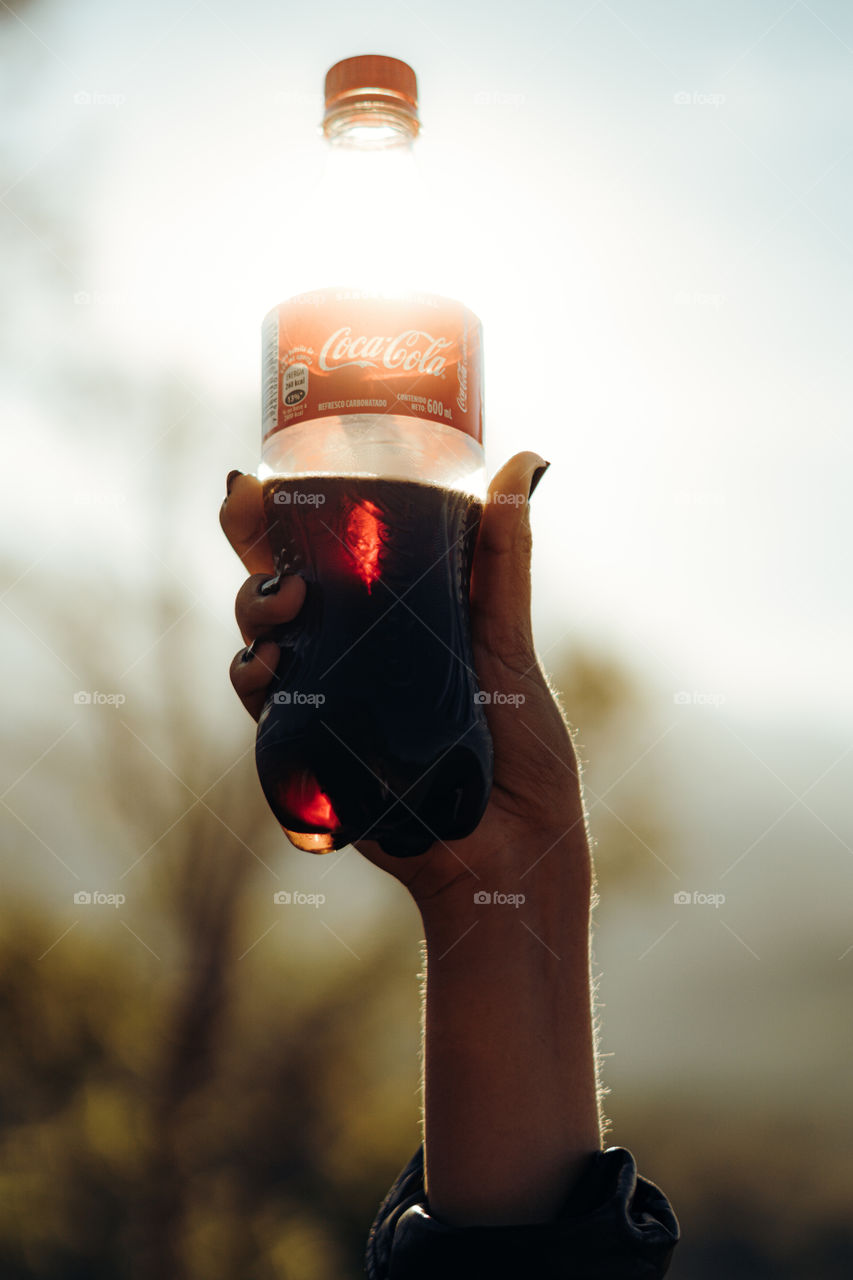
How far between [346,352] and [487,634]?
51cm

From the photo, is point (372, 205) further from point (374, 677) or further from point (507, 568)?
point (374, 677)

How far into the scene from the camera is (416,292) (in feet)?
4.84

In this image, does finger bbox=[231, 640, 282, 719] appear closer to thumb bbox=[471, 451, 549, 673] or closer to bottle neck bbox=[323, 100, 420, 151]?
thumb bbox=[471, 451, 549, 673]

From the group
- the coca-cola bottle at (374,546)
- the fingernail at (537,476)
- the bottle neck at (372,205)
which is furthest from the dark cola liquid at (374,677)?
the bottle neck at (372,205)

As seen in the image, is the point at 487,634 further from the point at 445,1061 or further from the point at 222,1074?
the point at 222,1074

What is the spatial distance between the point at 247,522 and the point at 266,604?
0.21 metres

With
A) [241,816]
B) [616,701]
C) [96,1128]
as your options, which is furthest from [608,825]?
[96,1128]

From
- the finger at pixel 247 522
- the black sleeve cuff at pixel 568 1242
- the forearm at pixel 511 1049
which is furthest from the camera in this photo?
the finger at pixel 247 522

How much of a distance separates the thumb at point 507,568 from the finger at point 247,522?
337 millimetres

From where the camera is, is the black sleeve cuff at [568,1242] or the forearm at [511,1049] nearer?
the black sleeve cuff at [568,1242]

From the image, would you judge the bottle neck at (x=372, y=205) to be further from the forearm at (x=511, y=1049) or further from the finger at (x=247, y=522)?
the forearm at (x=511, y=1049)

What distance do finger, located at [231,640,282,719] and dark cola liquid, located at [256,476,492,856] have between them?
0.06 ft

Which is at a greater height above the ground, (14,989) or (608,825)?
(608,825)

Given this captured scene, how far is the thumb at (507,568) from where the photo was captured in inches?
62.6
